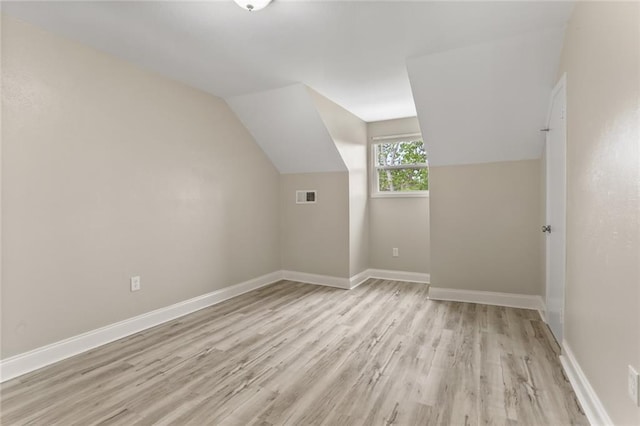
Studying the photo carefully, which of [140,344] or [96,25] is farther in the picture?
[140,344]

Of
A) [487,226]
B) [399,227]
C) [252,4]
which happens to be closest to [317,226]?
[399,227]

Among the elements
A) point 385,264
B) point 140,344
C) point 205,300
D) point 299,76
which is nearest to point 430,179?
point 385,264

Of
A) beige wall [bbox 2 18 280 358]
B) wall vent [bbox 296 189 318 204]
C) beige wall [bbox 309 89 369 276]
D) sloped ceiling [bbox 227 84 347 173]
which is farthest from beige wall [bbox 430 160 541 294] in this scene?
beige wall [bbox 2 18 280 358]

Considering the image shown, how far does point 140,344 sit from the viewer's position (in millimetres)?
2725

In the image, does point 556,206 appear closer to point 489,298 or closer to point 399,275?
point 489,298

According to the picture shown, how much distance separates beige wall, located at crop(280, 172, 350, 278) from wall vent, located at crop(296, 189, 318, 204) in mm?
46

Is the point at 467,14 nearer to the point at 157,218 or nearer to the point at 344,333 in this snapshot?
the point at 344,333

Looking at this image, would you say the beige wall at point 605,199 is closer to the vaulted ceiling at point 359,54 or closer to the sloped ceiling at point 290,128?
the vaulted ceiling at point 359,54

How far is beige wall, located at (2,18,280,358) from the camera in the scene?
7.41ft

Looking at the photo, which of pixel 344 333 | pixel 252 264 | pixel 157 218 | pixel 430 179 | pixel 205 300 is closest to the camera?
pixel 344 333

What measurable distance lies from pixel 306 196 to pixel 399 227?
1.43m

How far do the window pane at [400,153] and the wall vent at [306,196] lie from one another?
117 cm

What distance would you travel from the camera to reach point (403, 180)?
16.0 feet

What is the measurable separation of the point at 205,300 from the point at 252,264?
86cm
